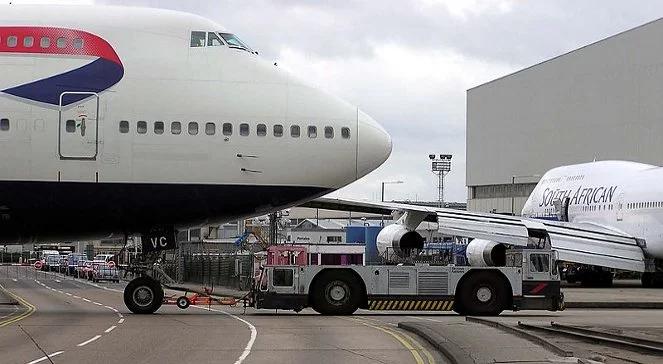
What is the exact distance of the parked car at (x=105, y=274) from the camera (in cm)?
7212

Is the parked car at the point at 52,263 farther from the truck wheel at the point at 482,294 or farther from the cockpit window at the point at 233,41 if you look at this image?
the cockpit window at the point at 233,41

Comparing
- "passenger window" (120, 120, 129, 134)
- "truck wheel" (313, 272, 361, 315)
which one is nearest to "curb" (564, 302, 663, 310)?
"truck wheel" (313, 272, 361, 315)

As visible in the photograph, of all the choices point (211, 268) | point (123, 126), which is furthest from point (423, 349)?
point (211, 268)

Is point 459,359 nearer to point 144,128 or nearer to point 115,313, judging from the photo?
point 144,128

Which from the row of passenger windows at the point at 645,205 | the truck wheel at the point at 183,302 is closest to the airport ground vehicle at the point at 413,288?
the truck wheel at the point at 183,302

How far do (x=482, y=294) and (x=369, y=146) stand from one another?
5.67 m

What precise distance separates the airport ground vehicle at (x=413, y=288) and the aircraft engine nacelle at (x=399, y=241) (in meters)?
13.5

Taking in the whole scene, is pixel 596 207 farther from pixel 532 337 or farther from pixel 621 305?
pixel 532 337

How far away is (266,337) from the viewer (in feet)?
73.7

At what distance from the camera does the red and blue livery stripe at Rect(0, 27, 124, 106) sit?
2662 cm

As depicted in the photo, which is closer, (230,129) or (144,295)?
(230,129)

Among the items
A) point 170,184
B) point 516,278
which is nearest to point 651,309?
point 516,278

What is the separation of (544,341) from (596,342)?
1.12 meters

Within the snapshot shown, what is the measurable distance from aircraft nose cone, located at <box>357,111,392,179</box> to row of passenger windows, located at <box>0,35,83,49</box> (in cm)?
680
